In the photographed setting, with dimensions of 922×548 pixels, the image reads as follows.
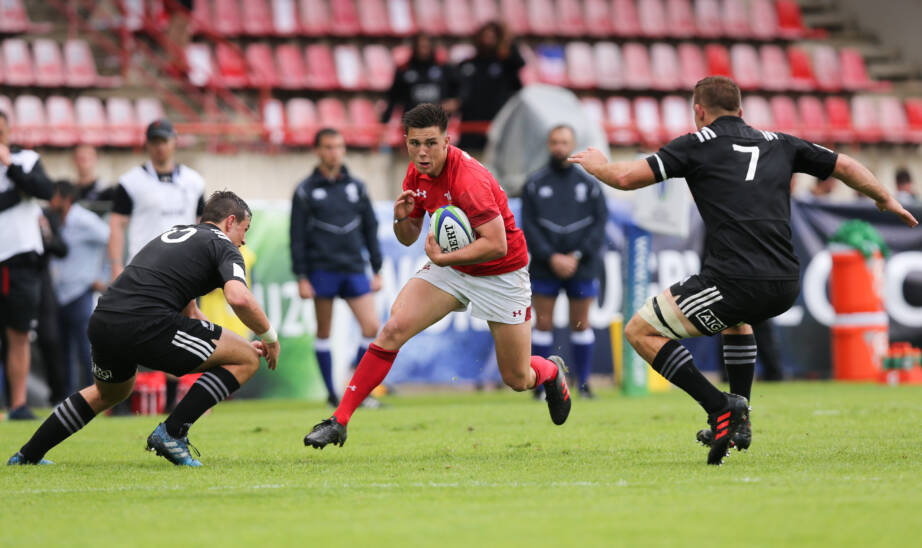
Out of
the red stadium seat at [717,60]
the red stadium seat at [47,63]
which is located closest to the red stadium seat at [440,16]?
the red stadium seat at [717,60]

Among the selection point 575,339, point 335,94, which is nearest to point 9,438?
point 575,339

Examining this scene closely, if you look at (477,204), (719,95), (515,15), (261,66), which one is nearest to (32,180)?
(477,204)

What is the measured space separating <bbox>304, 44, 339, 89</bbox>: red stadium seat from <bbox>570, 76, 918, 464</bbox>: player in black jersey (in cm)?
1400

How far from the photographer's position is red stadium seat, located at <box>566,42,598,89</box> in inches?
858

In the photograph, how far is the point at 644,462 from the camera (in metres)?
6.88

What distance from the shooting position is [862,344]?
15.0 metres

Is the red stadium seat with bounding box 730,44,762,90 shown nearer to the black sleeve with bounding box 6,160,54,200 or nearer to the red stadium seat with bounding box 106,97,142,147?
the red stadium seat with bounding box 106,97,142,147

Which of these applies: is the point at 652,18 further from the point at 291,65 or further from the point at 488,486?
the point at 488,486

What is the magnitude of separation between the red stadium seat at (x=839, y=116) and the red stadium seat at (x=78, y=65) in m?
11.7

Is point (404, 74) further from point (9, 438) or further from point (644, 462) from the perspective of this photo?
point (644, 462)

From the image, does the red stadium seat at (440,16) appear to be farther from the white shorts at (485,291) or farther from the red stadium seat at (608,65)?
the white shorts at (485,291)

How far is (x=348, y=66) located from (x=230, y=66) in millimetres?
1938

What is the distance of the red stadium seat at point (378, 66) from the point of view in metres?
20.6

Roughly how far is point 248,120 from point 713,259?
43.4 ft
